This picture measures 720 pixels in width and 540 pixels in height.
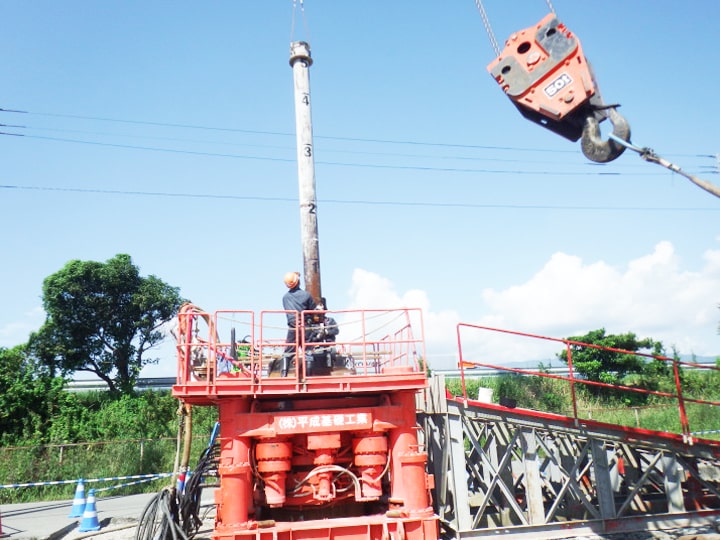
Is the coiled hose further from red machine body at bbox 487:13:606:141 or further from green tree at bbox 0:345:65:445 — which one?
green tree at bbox 0:345:65:445

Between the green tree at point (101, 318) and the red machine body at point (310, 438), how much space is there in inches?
750

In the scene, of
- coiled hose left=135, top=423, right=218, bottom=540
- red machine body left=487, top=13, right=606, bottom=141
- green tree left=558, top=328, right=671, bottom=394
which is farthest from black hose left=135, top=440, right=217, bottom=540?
green tree left=558, top=328, right=671, bottom=394

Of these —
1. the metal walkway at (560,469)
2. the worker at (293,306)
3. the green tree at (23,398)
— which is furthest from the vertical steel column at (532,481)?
the green tree at (23,398)

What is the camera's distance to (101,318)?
25.2 meters

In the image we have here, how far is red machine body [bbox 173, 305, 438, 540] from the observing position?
7516 millimetres

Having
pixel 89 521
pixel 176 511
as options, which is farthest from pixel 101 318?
pixel 176 511

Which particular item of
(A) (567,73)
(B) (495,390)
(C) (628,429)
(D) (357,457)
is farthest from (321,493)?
(B) (495,390)

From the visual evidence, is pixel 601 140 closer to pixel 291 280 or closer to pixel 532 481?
pixel 291 280

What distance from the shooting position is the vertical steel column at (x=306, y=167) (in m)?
9.94

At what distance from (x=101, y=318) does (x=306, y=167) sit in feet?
60.8

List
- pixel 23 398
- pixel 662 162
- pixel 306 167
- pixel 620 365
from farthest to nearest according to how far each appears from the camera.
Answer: pixel 620 365 → pixel 23 398 → pixel 306 167 → pixel 662 162

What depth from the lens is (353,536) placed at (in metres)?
7.50

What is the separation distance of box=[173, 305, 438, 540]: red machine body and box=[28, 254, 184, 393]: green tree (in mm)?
19059

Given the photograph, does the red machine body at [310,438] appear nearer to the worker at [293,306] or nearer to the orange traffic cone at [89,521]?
the worker at [293,306]
